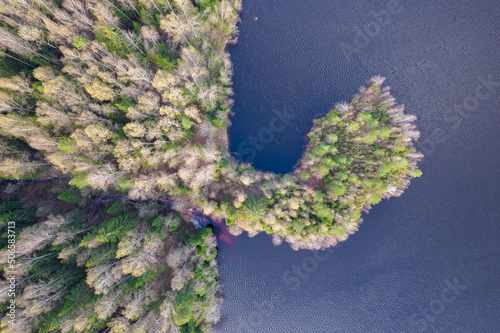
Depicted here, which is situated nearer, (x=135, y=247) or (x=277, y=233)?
(x=135, y=247)

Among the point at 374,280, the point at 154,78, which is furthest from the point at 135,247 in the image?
the point at 374,280

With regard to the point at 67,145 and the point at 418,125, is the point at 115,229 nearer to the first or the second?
the point at 67,145

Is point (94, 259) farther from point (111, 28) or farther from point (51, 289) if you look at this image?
point (111, 28)

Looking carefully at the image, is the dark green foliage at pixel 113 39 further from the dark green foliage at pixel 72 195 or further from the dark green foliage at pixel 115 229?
the dark green foliage at pixel 115 229

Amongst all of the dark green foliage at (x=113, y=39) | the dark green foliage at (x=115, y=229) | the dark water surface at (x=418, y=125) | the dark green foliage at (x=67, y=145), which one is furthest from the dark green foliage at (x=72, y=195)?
the dark water surface at (x=418, y=125)

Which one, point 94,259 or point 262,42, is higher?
point 262,42
